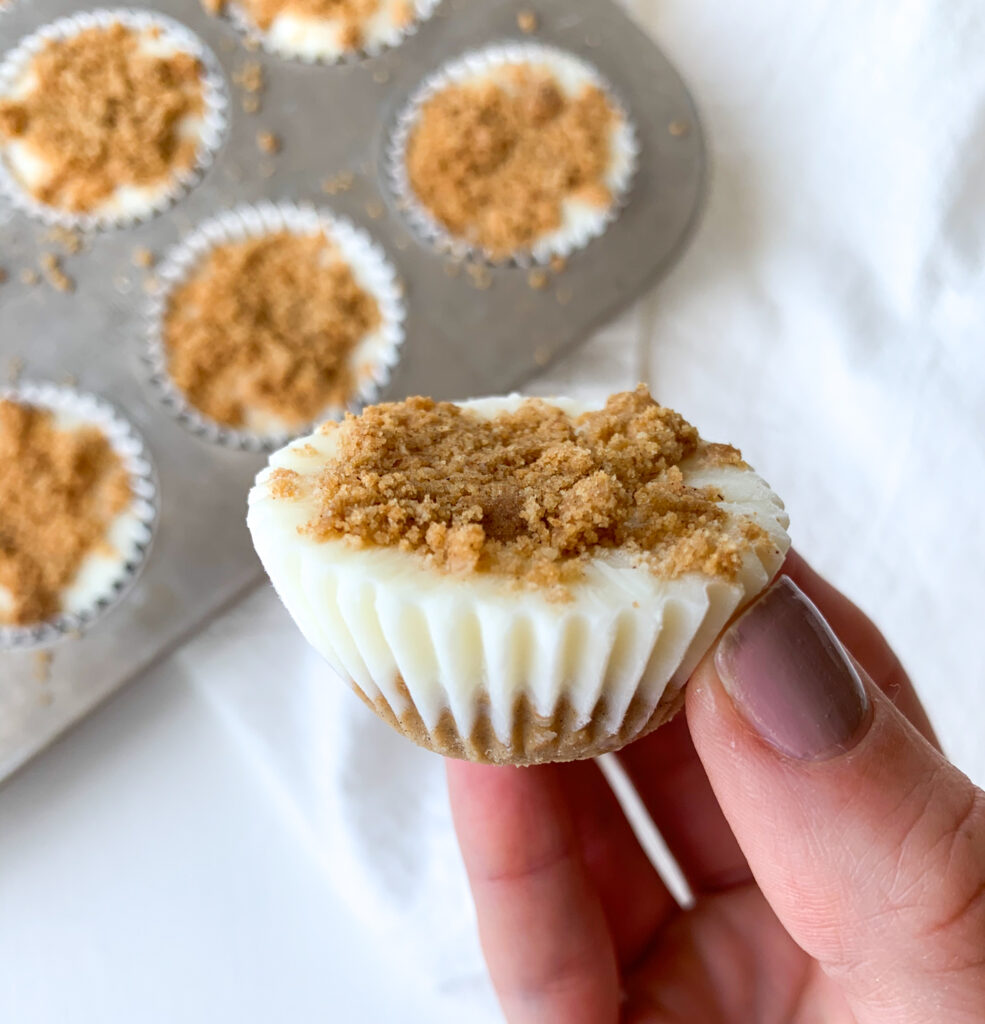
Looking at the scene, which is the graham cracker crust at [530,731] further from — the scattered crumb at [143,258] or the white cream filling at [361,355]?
the scattered crumb at [143,258]

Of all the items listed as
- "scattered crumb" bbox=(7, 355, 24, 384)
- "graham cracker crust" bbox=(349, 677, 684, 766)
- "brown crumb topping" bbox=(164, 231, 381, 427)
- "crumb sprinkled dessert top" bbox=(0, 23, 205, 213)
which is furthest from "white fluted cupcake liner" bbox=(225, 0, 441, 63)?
"graham cracker crust" bbox=(349, 677, 684, 766)

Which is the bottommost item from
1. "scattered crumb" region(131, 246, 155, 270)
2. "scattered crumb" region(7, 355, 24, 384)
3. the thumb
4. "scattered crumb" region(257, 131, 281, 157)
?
"scattered crumb" region(7, 355, 24, 384)

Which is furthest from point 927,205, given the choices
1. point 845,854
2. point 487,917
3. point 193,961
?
point 193,961

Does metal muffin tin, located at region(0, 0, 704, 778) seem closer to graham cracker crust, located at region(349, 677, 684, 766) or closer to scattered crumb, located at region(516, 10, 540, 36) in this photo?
scattered crumb, located at region(516, 10, 540, 36)

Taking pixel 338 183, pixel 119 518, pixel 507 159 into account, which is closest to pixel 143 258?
pixel 338 183

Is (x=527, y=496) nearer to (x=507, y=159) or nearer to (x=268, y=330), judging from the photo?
(x=268, y=330)

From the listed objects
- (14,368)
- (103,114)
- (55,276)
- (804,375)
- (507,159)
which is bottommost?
(14,368)
